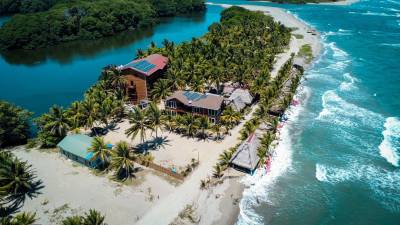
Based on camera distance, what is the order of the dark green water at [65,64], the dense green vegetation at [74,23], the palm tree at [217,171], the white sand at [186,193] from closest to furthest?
the white sand at [186,193], the palm tree at [217,171], the dark green water at [65,64], the dense green vegetation at [74,23]

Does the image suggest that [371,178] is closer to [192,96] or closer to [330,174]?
[330,174]

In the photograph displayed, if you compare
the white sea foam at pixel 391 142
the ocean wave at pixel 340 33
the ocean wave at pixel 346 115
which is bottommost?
Answer: the ocean wave at pixel 340 33

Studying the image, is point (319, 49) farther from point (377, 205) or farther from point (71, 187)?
point (71, 187)

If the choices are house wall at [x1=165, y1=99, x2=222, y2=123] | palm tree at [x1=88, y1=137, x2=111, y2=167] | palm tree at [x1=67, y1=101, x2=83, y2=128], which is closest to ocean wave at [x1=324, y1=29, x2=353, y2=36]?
house wall at [x1=165, y1=99, x2=222, y2=123]

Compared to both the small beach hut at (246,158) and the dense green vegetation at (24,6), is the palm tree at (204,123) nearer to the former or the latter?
the small beach hut at (246,158)

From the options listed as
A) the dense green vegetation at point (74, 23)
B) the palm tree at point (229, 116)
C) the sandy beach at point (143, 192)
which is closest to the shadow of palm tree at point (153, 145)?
the sandy beach at point (143, 192)

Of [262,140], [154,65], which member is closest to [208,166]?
[262,140]
